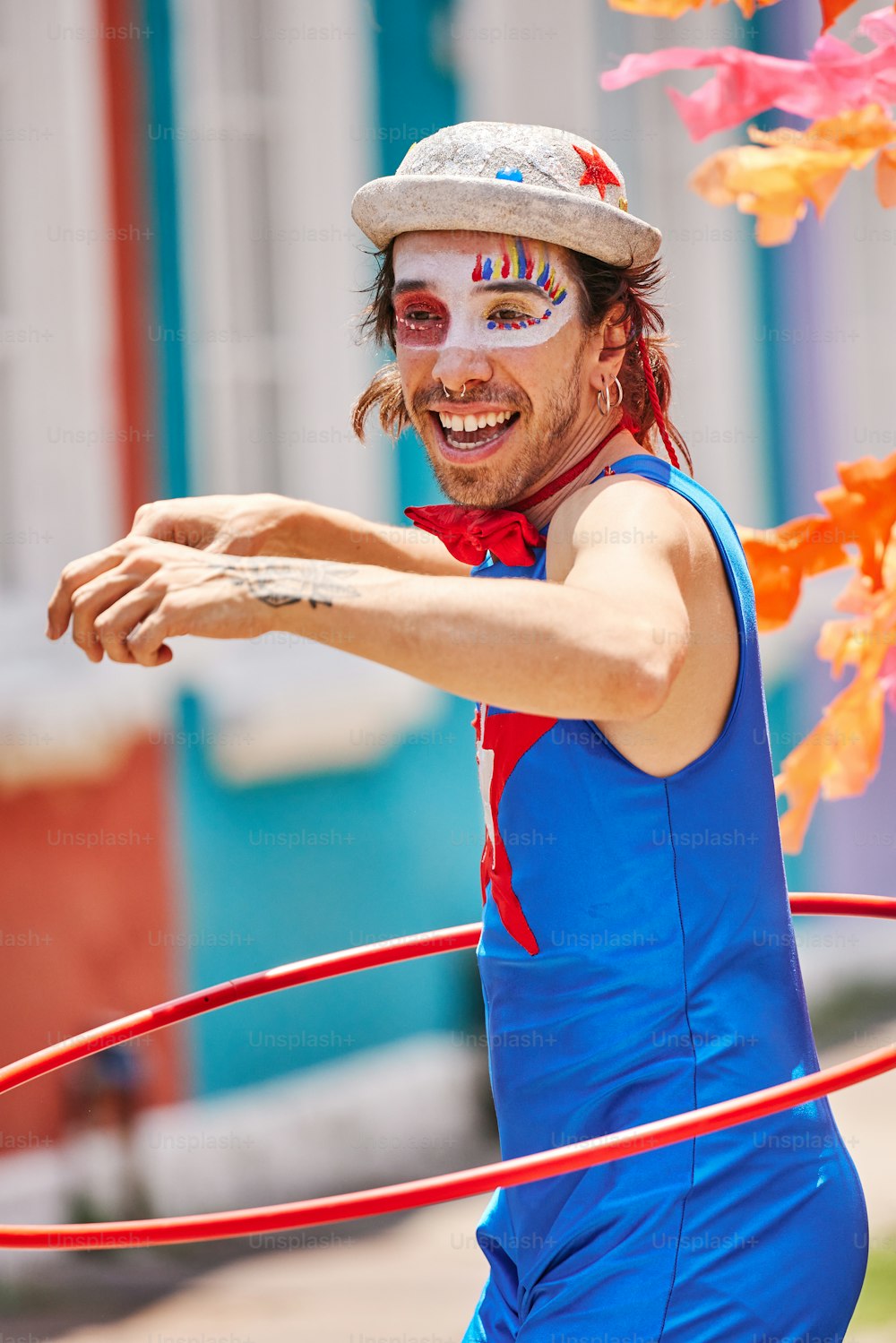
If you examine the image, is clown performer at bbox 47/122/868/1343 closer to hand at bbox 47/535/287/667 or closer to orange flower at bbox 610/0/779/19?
hand at bbox 47/535/287/667

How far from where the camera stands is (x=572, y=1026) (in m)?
2.43

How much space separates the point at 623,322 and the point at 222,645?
4062 millimetres

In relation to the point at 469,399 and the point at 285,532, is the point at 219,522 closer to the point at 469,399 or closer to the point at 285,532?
the point at 285,532

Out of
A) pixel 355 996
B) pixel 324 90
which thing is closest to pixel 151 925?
pixel 355 996

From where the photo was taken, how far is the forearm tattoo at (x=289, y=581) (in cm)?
196

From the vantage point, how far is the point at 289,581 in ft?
6.51

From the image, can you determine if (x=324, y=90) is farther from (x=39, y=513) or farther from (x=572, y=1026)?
(x=572, y=1026)

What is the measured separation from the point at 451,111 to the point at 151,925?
337 centimetres

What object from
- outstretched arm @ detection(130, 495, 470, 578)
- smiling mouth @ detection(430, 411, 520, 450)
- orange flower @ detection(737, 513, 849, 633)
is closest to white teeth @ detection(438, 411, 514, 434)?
smiling mouth @ detection(430, 411, 520, 450)

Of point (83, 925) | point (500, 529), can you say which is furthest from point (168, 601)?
point (83, 925)

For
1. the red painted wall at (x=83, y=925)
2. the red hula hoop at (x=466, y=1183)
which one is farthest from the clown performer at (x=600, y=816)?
the red painted wall at (x=83, y=925)

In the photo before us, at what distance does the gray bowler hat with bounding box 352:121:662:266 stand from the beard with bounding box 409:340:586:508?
0.18 metres

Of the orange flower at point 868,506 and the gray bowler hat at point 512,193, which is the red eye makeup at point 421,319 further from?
the orange flower at point 868,506

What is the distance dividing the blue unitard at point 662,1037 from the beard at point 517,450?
13cm
